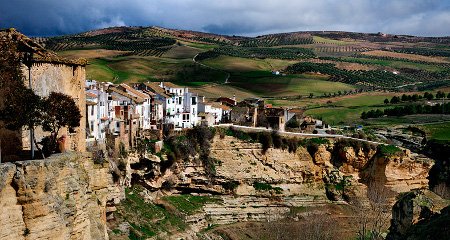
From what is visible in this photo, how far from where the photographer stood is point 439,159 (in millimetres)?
67250

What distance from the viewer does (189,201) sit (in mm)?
55938

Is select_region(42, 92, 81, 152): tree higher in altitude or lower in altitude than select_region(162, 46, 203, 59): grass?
lower

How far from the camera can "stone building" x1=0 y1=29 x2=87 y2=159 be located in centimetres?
1816

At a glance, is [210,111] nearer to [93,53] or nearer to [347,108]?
[347,108]

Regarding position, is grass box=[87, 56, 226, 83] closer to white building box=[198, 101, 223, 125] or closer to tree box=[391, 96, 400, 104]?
white building box=[198, 101, 223, 125]

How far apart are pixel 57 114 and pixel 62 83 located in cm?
289

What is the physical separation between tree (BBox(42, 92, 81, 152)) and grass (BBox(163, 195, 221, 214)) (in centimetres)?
3303

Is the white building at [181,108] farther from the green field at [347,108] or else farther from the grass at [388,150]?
the green field at [347,108]

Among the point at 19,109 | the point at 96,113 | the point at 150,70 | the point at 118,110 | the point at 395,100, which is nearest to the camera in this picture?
the point at 19,109


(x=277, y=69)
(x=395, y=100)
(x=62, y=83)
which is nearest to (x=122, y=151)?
(x=62, y=83)

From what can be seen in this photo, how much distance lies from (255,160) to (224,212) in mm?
8340

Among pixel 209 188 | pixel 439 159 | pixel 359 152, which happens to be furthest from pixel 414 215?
pixel 439 159

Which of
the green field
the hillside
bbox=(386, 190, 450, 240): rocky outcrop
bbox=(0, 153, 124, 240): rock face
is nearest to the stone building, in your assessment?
bbox=(0, 153, 124, 240): rock face

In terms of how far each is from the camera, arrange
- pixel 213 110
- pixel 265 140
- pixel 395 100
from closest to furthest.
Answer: pixel 265 140
pixel 213 110
pixel 395 100
